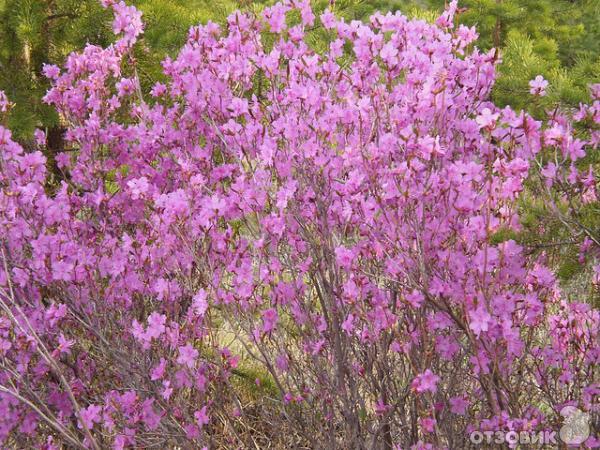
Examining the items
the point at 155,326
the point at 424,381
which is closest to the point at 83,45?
the point at 155,326

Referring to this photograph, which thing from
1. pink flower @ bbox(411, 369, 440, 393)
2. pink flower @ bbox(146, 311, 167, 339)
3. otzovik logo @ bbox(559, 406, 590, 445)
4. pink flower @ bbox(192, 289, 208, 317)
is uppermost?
pink flower @ bbox(192, 289, 208, 317)

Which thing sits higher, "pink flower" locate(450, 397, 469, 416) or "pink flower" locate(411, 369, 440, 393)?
"pink flower" locate(411, 369, 440, 393)

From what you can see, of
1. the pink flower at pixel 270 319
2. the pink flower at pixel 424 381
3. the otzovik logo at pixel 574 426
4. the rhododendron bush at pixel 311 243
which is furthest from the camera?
the pink flower at pixel 270 319

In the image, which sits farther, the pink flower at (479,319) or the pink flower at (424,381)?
the pink flower at (424,381)

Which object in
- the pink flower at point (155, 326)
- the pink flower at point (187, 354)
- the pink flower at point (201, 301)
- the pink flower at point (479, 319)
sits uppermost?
the pink flower at point (479, 319)

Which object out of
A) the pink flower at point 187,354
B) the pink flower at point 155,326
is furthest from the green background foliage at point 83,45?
the pink flower at point 187,354

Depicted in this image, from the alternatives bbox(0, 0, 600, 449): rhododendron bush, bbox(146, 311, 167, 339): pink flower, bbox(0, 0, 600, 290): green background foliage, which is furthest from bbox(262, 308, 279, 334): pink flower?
bbox(0, 0, 600, 290): green background foliage

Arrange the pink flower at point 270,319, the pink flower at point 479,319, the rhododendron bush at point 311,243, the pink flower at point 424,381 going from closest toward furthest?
1. the pink flower at point 479,319
2. the pink flower at point 424,381
3. the rhododendron bush at point 311,243
4. the pink flower at point 270,319

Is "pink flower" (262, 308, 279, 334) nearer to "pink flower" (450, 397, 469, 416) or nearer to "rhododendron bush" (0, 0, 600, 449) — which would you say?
"rhododendron bush" (0, 0, 600, 449)

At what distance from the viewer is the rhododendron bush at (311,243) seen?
2334 millimetres

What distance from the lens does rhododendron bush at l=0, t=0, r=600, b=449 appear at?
91.9 inches

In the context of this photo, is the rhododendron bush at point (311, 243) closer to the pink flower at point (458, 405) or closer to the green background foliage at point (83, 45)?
the pink flower at point (458, 405)

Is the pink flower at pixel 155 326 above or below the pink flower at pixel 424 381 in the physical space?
below

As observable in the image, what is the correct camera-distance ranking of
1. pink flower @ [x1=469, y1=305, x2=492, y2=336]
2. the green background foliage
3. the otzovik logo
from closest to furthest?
pink flower @ [x1=469, y1=305, x2=492, y2=336] < the otzovik logo < the green background foliage
